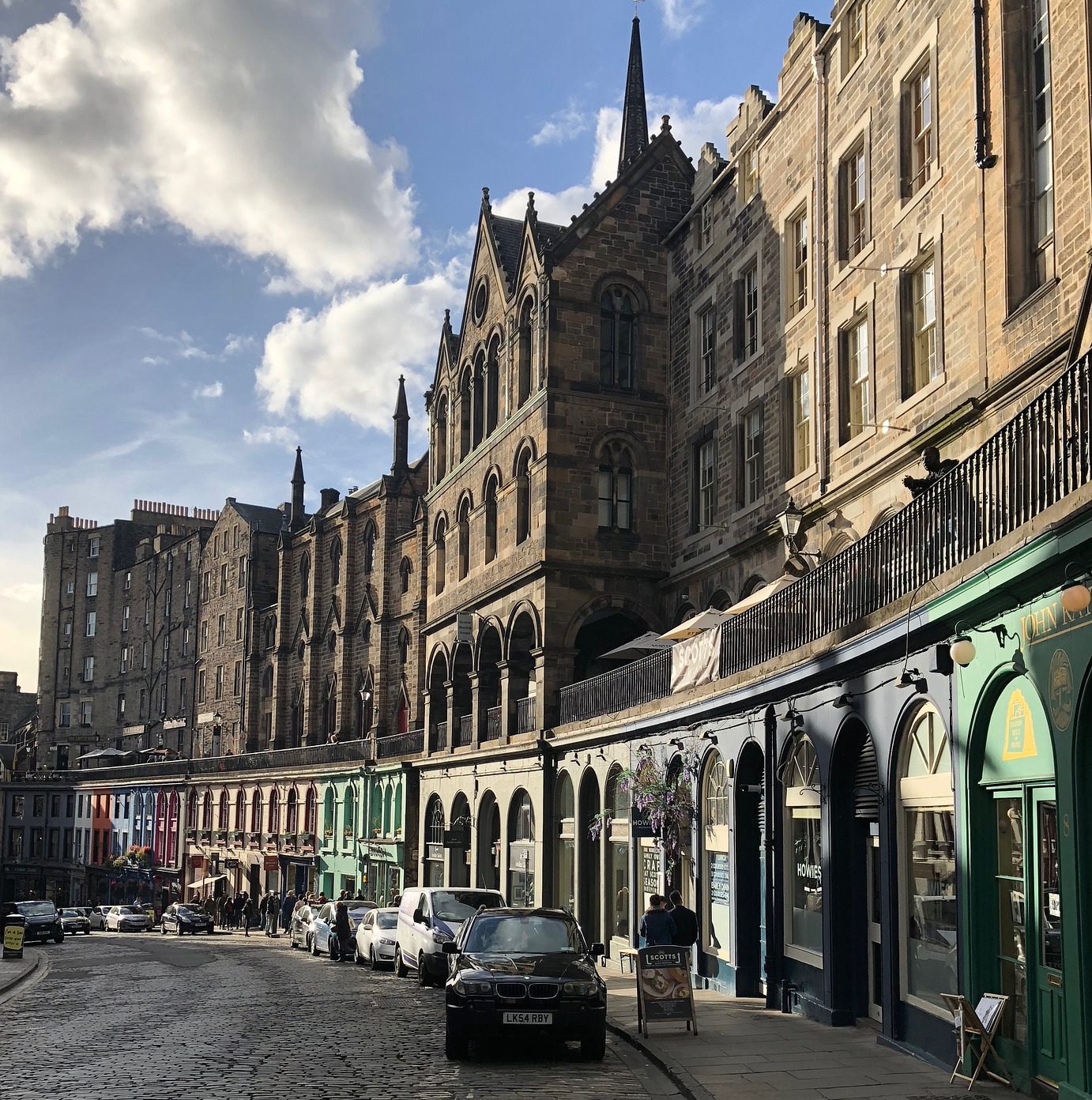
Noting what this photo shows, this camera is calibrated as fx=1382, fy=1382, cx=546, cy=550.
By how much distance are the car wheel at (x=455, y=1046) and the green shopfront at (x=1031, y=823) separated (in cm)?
545

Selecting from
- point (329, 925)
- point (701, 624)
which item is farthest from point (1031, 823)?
point (329, 925)

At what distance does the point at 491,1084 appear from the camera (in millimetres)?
13391

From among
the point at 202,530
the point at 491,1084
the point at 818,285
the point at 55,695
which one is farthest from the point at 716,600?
the point at 55,695

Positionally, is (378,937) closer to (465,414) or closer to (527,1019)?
(527,1019)

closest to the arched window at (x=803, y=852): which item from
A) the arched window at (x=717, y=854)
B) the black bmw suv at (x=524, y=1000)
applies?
the arched window at (x=717, y=854)

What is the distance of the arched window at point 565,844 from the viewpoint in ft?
108

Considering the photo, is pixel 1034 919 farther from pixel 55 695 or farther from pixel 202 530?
pixel 55 695

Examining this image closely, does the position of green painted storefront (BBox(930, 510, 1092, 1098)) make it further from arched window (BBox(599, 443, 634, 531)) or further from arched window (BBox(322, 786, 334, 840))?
arched window (BBox(322, 786, 334, 840))

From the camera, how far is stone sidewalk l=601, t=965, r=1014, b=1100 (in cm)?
1279

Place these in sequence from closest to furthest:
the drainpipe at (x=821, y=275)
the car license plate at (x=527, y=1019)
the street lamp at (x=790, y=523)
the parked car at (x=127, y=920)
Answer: the car license plate at (x=527, y=1019) → the street lamp at (x=790, y=523) → the drainpipe at (x=821, y=275) → the parked car at (x=127, y=920)

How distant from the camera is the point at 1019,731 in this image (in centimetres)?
1252

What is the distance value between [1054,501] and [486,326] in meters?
31.7

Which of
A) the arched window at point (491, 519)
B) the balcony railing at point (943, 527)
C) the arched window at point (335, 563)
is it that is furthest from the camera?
the arched window at point (335, 563)

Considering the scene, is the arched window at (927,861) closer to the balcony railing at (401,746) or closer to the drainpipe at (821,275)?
the drainpipe at (821,275)
